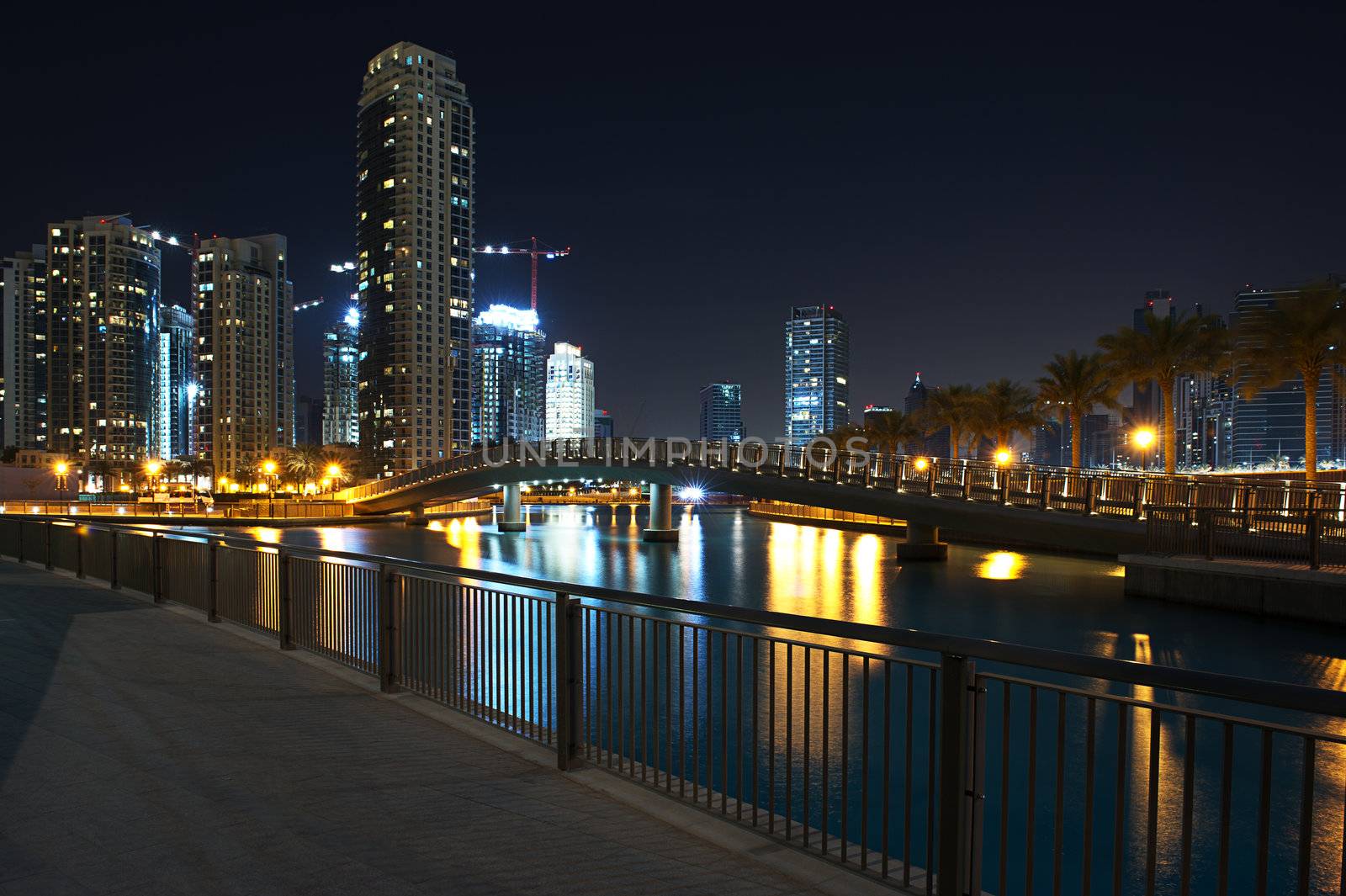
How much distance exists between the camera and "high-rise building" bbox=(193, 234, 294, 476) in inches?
6959

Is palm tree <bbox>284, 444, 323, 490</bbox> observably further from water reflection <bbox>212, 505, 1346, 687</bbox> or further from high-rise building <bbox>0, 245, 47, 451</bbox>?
high-rise building <bbox>0, 245, 47, 451</bbox>

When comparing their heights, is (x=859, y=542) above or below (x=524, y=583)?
below

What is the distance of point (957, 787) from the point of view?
11.3ft

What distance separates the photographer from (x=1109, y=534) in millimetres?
25984

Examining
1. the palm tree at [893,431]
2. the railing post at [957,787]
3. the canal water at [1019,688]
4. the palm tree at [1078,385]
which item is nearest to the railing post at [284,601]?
the canal water at [1019,688]

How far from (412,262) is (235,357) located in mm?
57220

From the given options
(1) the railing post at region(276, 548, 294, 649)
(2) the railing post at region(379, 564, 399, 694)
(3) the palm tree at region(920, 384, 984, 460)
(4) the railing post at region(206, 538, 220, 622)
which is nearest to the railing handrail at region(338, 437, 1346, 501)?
(3) the palm tree at region(920, 384, 984, 460)

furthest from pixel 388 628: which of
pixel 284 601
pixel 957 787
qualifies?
pixel 957 787

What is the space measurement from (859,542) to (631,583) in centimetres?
2131

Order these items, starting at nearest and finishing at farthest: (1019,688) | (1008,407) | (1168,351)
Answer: (1019,688)
(1168,351)
(1008,407)

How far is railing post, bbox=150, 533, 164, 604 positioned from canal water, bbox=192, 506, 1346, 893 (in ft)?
21.9

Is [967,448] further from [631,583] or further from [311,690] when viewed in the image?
[311,690]

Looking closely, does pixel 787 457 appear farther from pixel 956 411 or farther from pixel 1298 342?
pixel 956 411

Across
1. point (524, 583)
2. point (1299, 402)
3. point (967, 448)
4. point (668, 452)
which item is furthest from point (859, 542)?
point (1299, 402)
